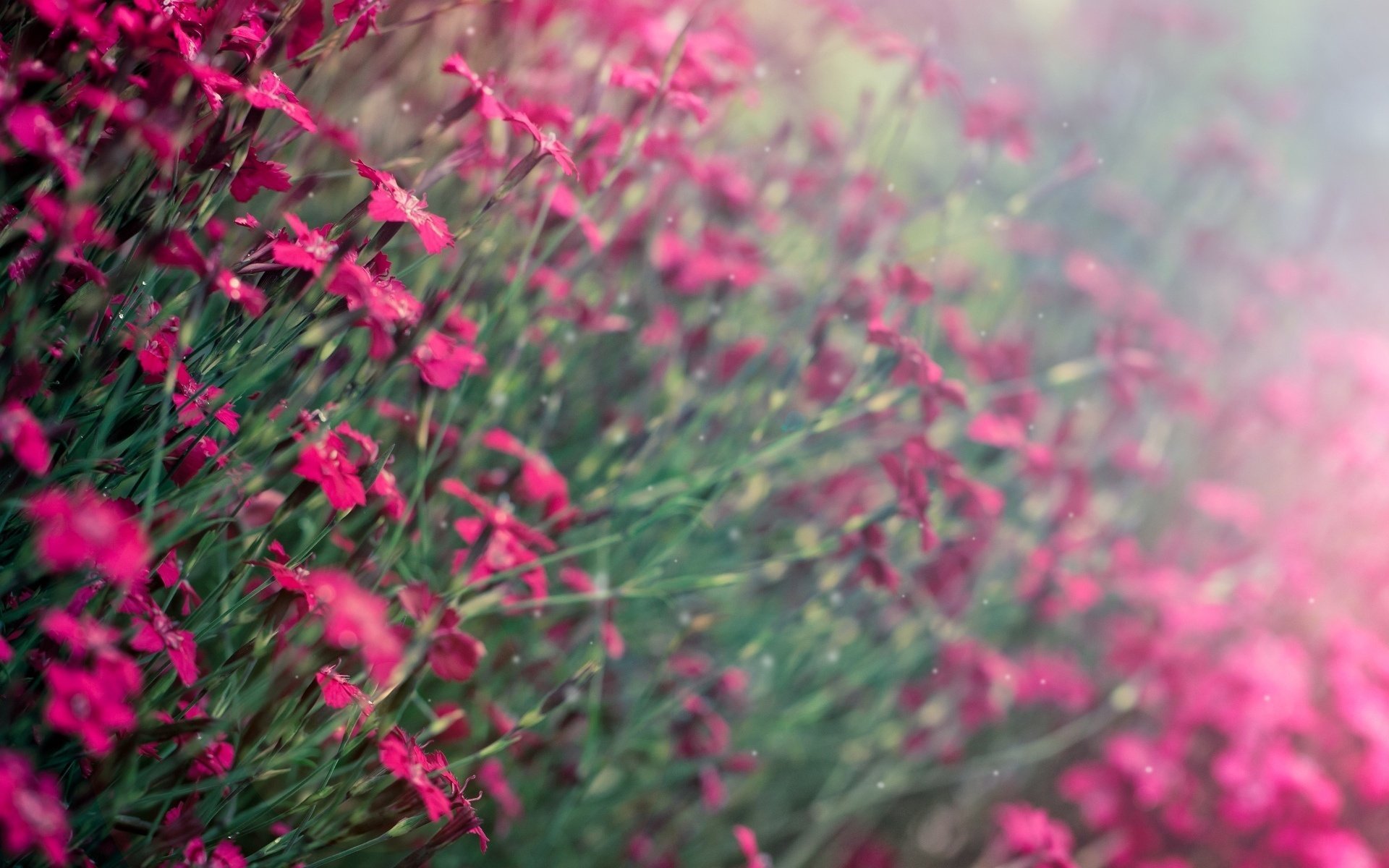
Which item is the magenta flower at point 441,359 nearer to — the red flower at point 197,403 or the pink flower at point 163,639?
Answer: the red flower at point 197,403

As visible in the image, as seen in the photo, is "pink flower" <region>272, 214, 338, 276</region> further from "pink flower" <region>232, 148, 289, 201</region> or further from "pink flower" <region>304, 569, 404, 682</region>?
"pink flower" <region>304, 569, 404, 682</region>

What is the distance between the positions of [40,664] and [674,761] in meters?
1.36

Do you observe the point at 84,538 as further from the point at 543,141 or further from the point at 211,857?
the point at 543,141

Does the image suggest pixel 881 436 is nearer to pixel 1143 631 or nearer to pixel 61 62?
pixel 1143 631

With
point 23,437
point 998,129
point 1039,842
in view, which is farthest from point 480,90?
point 998,129

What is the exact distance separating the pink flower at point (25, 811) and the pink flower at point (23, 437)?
0.23 m

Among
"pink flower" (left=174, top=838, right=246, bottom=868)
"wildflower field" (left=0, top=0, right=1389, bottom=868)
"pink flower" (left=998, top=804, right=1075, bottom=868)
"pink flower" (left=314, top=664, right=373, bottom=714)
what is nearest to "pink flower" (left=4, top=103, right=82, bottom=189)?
"wildflower field" (left=0, top=0, right=1389, bottom=868)

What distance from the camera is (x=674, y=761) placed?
87.1 inches

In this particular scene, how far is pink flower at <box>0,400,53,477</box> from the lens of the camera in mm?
851

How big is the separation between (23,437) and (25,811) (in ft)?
0.96

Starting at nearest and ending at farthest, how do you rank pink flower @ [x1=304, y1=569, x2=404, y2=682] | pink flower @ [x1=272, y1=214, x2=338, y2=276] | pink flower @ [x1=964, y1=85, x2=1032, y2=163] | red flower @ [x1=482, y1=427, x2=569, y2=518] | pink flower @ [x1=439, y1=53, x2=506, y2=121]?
pink flower @ [x1=304, y1=569, x2=404, y2=682] → pink flower @ [x1=272, y1=214, x2=338, y2=276] → pink flower @ [x1=439, y1=53, x2=506, y2=121] → red flower @ [x1=482, y1=427, x2=569, y2=518] → pink flower @ [x1=964, y1=85, x2=1032, y2=163]

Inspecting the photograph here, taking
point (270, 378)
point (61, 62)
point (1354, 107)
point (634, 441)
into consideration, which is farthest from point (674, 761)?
point (1354, 107)

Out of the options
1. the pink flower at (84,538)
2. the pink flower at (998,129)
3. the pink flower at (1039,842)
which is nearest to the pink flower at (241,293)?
the pink flower at (84,538)

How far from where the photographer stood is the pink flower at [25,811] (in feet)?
2.40
